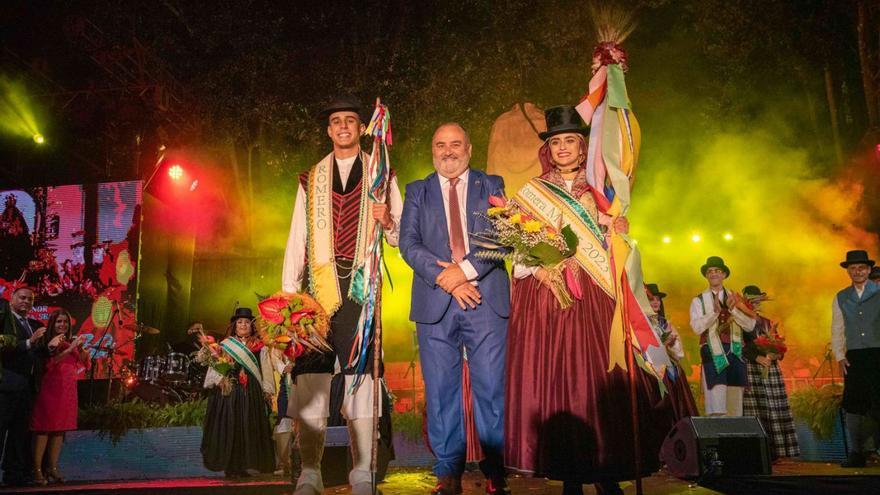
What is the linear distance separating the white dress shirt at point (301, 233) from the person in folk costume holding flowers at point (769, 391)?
17.6 ft

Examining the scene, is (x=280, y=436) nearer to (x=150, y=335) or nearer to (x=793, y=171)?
(x=150, y=335)

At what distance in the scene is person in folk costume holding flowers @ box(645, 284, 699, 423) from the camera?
448 centimetres

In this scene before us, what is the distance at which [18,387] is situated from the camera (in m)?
7.83

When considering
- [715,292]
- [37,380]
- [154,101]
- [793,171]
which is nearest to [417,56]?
[154,101]

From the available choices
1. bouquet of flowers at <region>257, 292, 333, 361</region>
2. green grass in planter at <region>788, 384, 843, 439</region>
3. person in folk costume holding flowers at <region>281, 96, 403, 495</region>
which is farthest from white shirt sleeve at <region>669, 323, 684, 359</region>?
bouquet of flowers at <region>257, 292, 333, 361</region>

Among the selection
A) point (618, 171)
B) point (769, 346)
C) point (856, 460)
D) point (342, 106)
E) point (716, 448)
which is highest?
point (342, 106)

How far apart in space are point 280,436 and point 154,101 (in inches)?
314

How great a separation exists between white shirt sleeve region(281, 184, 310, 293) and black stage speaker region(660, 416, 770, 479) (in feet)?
8.53

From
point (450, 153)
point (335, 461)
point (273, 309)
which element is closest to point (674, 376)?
point (450, 153)

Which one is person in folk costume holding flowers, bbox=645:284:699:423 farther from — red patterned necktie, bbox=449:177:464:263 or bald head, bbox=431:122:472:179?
bald head, bbox=431:122:472:179

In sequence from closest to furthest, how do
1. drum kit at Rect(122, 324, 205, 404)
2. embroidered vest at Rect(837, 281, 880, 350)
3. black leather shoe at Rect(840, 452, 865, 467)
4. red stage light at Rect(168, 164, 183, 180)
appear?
black leather shoe at Rect(840, 452, 865, 467)
embroidered vest at Rect(837, 281, 880, 350)
drum kit at Rect(122, 324, 205, 404)
red stage light at Rect(168, 164, 183, 180)

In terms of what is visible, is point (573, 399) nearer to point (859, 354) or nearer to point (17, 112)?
point (859, 354)

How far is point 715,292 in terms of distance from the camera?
8500 millimetres

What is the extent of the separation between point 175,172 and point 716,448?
14980 mm
